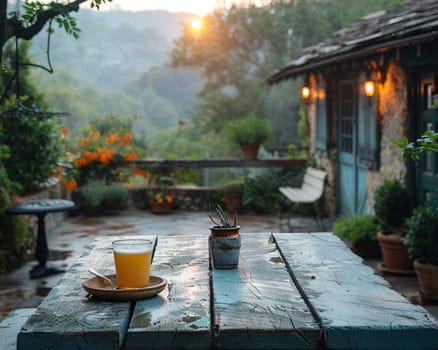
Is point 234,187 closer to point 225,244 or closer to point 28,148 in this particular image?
point 28,148

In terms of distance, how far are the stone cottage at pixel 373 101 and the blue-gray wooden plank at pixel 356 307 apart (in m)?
2.46

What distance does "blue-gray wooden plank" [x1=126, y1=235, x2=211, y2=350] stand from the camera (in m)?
1.95

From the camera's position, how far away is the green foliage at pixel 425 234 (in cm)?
493

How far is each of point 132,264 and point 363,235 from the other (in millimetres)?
4597

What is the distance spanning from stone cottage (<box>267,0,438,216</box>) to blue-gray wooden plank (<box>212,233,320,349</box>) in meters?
2.76

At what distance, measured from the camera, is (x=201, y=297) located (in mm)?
2297

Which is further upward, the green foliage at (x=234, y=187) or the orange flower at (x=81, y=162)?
the orange flower at (x=81, y=162)

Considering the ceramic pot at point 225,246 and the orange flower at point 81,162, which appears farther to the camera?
the orange flower at point 81,162

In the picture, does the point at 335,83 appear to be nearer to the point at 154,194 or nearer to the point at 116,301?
the point at 154,194

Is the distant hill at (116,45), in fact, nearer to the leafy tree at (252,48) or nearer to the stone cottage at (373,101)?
the leafy tree at (252,48)

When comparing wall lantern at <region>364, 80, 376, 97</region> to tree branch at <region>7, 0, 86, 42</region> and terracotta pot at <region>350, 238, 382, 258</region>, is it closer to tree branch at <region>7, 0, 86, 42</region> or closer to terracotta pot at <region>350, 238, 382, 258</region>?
terracotta pot at <region>350, 238, 382, 258</region>

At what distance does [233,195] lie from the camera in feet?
32.3

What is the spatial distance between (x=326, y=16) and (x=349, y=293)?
62.1 feet

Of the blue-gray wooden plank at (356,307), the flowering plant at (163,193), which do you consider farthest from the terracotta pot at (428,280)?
the flowering plant at (163,193)
